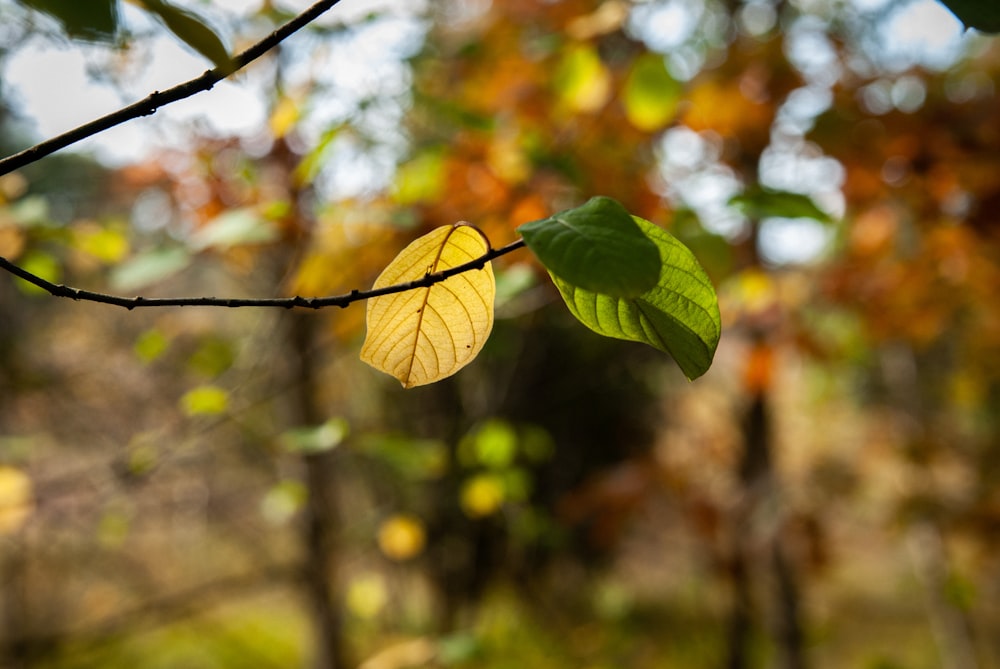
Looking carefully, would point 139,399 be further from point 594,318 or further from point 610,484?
point 594,318

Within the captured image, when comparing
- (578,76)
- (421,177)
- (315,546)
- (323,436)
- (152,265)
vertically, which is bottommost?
(323,436)

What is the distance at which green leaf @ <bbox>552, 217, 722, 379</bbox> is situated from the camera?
381 millimetres

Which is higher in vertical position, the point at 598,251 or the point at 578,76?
the point at 578,76

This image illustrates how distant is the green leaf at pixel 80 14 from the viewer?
0.30 m

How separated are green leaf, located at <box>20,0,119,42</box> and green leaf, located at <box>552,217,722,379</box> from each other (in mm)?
260

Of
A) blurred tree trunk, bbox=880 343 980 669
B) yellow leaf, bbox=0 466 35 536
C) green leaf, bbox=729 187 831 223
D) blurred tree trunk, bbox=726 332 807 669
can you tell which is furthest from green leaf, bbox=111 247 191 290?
blurred tree trunk, bbox=880 343 980 669

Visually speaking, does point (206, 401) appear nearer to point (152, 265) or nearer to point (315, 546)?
point (152, 265)

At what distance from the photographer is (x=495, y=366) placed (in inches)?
110

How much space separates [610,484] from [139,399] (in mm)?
2561

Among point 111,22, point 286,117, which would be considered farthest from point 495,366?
point 111,22

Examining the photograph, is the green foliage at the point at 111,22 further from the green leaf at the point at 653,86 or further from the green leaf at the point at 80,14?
the green leaf at the point at 653,86

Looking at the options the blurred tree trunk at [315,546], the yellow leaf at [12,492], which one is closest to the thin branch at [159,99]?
the yellow leaf at [12,492]

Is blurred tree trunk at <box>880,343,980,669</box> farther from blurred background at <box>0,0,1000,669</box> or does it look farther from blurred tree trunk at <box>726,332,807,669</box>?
blurred tree trunk at <box>726,332,807,669</box>

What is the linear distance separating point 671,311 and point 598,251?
8 cm
